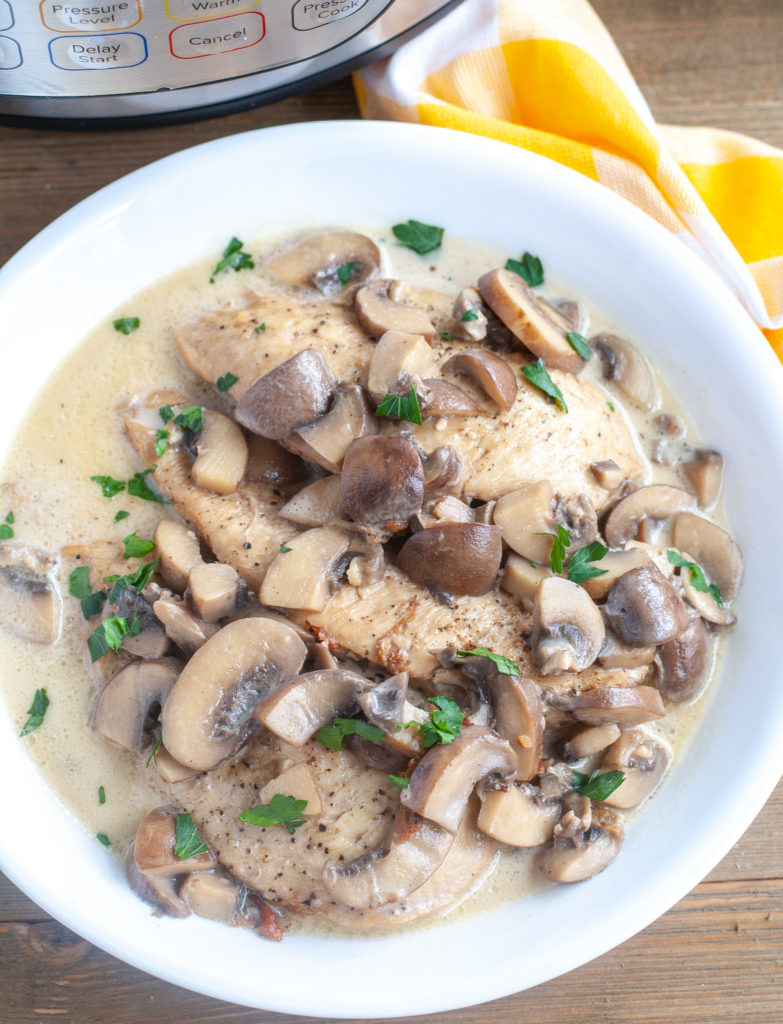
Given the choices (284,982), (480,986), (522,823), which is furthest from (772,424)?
(284,982)

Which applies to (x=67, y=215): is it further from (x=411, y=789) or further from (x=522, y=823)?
(x=522, y=823)

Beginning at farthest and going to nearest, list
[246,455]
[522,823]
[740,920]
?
[740,920], [246,455], [522,823]

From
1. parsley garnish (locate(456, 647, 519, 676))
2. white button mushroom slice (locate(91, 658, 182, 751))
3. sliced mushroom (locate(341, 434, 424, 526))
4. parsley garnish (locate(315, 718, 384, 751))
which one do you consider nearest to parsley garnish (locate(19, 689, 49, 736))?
white button mushroom slice (locate(91, 658, 182, 751))

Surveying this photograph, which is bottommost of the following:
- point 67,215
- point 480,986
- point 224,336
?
point 480,986

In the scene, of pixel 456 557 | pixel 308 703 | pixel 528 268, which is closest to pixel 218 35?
pixel 528 268

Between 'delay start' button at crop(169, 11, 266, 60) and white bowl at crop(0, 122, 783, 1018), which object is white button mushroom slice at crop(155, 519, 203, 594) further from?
'delay start' button at crop(169, 11, 266, 60)

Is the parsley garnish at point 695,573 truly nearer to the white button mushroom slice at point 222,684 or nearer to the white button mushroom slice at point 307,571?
the white button mushroom slice at point 307,571
